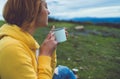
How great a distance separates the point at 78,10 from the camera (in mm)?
7742

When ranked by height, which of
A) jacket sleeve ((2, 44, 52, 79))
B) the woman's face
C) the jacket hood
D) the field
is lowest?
the field

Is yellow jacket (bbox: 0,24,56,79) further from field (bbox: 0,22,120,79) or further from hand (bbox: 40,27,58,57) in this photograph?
field (bbox: 0,22,120,79)

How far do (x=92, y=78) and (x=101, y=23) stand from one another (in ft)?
7.77

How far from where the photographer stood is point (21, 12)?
2902 mm

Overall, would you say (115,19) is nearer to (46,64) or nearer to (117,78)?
(117,78)

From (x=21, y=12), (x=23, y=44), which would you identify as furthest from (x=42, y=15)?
(x=23, y=44)

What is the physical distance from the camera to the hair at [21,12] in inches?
114

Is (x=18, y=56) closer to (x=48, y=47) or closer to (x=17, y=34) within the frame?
(x=17, y=34)

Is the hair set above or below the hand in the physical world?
above

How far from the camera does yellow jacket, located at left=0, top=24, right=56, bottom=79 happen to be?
2738mm

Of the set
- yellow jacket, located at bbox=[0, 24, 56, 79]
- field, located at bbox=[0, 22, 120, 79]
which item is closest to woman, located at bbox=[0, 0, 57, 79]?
yellow jacket, located at bbox=[0, 24, 56, 79]

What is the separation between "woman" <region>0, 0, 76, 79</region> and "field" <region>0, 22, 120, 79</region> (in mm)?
2424

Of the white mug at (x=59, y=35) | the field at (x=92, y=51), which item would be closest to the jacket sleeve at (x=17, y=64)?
the white mug at (x=59, y=35)

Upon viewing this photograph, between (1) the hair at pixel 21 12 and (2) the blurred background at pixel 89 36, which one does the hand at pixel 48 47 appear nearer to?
(1) the hair at pixel 21 12
